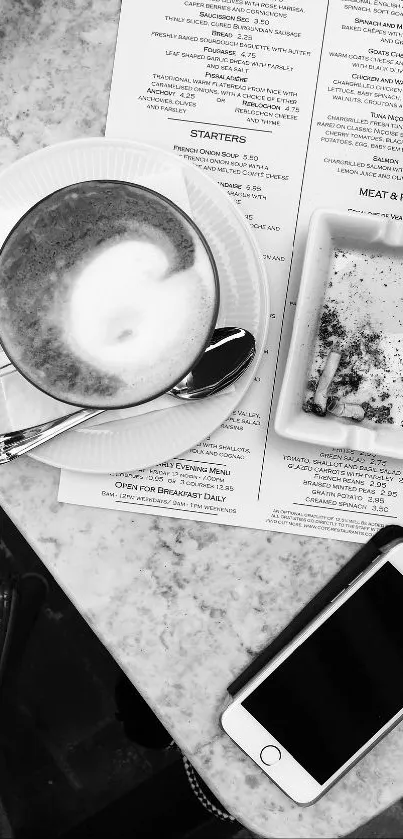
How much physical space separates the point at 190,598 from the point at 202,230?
38 cm

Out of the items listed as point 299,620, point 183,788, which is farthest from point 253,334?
point 183,788

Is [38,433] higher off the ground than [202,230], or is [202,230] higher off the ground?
[202,230]

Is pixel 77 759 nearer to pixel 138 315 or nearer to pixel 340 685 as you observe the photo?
pixel 340 685

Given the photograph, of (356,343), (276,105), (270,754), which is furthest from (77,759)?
(276,105)

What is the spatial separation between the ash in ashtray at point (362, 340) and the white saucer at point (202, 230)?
82mm

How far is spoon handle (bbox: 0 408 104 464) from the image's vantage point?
650 millimetres

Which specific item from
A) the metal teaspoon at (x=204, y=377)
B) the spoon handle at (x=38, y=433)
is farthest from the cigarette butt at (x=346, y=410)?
the spoon handle at (x=38, y=433)

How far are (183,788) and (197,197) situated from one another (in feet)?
3.20

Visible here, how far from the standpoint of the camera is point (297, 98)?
0.70 m

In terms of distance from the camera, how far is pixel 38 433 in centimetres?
65

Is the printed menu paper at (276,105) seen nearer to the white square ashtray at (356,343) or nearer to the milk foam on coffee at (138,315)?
the white square ashtray at (356,343)

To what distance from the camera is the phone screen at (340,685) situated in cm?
67

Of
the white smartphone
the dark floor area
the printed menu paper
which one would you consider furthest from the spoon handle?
the dark floor area

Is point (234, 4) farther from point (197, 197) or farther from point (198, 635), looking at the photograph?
point (198, 635)
